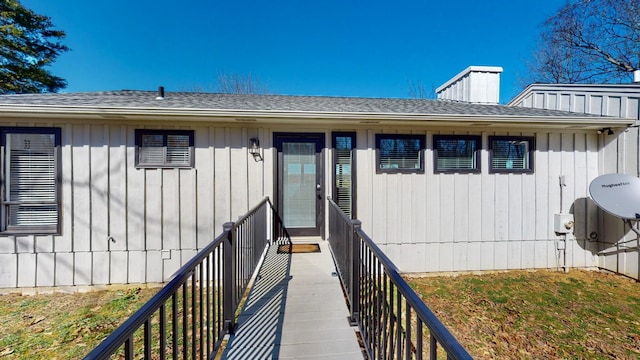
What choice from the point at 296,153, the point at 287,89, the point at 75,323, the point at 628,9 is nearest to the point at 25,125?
the point at 75,323

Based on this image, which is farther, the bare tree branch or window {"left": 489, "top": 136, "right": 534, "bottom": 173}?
the bare tree branch

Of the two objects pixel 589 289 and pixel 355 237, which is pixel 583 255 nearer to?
pixel 589 289

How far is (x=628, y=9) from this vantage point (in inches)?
385

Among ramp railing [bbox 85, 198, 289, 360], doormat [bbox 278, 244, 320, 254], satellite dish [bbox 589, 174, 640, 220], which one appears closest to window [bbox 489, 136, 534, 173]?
satellite dish [bbox 589, 174, 640, 220]

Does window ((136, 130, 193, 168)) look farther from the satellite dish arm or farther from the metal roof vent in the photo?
the satellite dish arm

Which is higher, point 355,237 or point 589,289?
point 355,237

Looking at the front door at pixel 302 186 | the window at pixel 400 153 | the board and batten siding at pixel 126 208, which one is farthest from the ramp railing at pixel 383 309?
the board and batten siding at pixel 126 208

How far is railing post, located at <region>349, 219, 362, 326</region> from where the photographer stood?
2389 millimetres

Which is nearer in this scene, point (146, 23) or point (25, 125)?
point (25, 125)

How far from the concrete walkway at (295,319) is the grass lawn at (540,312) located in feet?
5.02

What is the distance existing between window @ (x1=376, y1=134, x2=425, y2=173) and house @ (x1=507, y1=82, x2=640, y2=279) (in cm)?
344

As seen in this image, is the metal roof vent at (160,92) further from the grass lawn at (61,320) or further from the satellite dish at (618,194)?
the satellite dish at (618,194)

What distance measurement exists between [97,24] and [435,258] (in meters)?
14.3

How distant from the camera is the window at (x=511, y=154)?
5.18m
